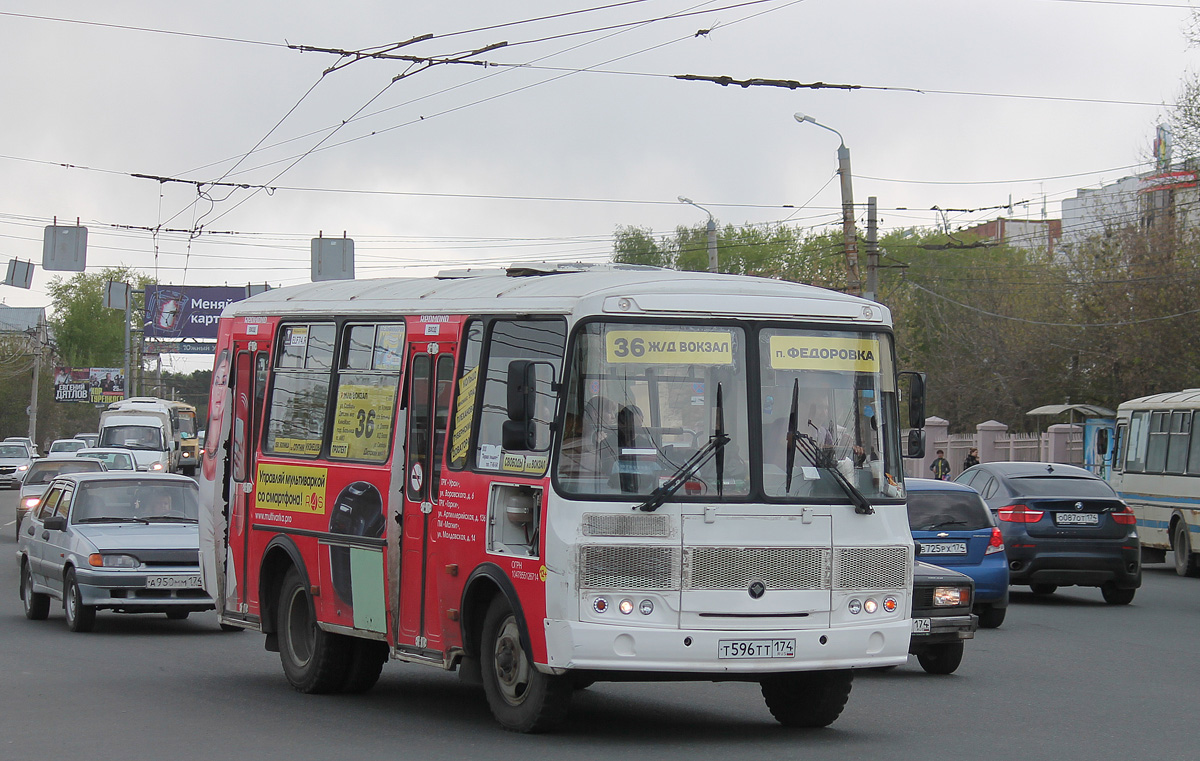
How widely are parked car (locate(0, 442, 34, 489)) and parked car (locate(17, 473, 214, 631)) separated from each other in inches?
1646

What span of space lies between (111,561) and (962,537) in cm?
853

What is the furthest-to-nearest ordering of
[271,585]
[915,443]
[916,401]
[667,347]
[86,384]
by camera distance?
[86,384] → [271,585] → [915,443] → [916,401] → [667,347]

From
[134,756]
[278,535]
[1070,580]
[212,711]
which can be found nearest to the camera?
[134,756]

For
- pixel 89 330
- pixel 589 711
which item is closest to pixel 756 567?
pixel 589 711

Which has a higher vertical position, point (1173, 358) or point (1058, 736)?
point (1173, 358)

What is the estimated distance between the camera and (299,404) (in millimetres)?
11930

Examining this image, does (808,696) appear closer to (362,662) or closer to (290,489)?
(362,662)

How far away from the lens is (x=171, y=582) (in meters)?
15.8

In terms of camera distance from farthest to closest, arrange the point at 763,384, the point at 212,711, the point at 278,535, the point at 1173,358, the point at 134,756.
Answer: the point at 1173,358
the point at 278,535
the point at 212,711
the point at 763,384
the point at 134,756

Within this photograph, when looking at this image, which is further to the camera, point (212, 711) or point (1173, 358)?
point (1173, 358)

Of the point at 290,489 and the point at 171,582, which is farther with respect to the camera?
the point at 171,582

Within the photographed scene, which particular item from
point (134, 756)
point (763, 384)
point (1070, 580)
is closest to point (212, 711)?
point (134, 756)

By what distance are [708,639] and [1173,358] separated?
4000 centimetres

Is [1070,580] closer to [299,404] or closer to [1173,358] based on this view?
[299,404]
